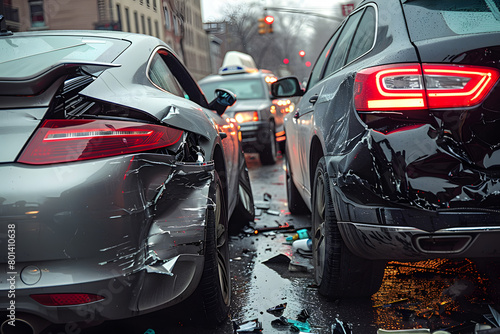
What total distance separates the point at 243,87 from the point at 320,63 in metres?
8.09

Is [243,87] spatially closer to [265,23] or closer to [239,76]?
[239,76]

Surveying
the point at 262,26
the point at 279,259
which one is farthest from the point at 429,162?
the point at 262,26

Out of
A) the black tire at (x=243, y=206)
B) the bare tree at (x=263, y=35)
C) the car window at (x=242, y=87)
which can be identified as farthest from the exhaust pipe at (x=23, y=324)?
the bare tree at (x=263, y=35)

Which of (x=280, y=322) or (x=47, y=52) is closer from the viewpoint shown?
(x=47, y=52)

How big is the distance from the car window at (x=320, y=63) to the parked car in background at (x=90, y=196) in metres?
2.16

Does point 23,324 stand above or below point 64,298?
below

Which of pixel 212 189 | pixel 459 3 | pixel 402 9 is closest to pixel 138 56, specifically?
pixel 212 189

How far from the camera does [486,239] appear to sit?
2369 mm

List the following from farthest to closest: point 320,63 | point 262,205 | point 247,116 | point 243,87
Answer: point 243,87, point 247,116, point 262,205, point 320,63

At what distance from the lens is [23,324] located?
7.34 feet

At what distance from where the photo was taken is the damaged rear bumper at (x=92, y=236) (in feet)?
6.68

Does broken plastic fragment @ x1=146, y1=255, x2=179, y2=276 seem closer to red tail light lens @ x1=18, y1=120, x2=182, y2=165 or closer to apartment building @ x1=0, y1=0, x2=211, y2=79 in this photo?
red tail light lens @ x1=18, y1=120, x2=182, y2=165

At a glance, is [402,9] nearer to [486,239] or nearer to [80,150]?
[486,239]

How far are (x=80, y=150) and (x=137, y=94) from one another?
54 cm
